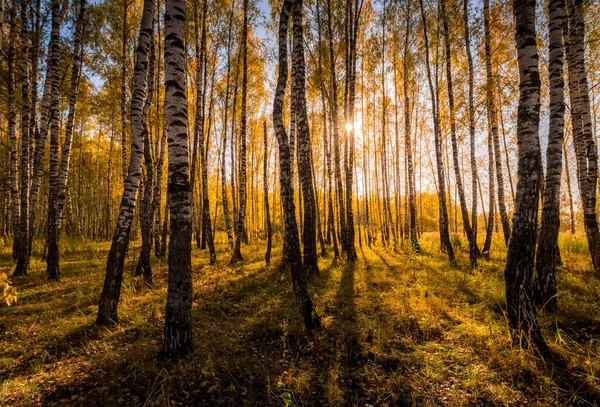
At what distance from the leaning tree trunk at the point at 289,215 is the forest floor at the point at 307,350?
47 cm

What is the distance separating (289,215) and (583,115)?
8.73 m

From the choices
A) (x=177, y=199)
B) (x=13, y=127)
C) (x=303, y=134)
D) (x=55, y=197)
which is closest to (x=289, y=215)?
(x=177, y=199)

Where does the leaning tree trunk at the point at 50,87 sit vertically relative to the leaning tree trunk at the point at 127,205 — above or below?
above

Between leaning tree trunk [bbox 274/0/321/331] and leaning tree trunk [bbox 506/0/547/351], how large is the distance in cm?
312

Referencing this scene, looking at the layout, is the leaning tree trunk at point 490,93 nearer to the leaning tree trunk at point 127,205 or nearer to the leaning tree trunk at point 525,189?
the leaning tree trunk at point 525,189

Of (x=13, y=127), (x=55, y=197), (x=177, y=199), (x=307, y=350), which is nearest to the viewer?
(x=177, y=199)

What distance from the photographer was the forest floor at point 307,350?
313 centimetres

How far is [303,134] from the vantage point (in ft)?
22.6

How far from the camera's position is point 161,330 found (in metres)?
4.82

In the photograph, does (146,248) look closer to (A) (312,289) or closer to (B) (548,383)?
(A) (312,289)

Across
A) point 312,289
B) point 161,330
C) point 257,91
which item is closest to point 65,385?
point 161,330

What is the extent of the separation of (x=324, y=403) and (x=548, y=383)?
2.63m

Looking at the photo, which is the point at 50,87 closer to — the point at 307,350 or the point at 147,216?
the point at 147,216

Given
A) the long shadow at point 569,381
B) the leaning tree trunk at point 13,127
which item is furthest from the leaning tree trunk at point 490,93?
the leaning tree trunk at point 13,127
